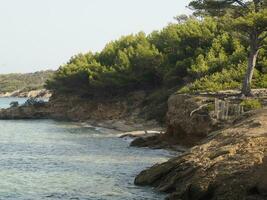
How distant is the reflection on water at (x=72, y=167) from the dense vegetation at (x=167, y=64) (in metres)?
11.5

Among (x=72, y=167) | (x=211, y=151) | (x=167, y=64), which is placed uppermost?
(x=167, y=64)

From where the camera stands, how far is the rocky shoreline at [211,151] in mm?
18875

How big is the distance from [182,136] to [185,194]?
20808 millimetres

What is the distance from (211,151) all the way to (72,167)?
35.9 feet

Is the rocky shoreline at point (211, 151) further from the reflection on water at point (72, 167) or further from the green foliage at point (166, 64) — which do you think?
the green foliage at point (166, 64)

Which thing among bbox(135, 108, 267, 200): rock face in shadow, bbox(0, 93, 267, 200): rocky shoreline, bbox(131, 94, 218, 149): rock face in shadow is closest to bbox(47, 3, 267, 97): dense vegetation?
bbox(131, 94, 218, 149): rock face in shadow

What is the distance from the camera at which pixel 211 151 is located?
23.8 m

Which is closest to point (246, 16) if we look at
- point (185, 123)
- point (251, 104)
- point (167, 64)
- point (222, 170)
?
point (251, 104)

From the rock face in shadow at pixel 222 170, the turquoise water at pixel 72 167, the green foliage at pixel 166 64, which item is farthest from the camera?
the green foliage at pixel 166 64

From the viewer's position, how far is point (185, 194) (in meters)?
20.0

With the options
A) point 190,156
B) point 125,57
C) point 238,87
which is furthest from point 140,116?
point 190,156

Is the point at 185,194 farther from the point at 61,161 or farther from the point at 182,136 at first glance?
the point at 182,136

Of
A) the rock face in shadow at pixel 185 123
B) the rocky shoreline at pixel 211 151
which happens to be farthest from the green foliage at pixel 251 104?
the rock face in shadow at pixel 185 123

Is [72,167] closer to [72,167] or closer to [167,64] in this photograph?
[72,167]
